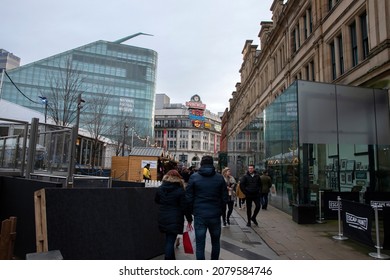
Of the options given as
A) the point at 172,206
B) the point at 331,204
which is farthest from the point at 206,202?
the point at 331,204

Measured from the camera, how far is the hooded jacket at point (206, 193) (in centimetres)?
462

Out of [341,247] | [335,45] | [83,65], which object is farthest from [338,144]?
[83,65]

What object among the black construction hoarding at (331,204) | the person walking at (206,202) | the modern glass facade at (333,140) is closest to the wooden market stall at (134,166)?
the modern glass facade at (333,140)

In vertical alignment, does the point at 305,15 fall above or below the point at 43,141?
above

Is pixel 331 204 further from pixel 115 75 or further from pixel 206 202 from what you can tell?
pixel 115 75

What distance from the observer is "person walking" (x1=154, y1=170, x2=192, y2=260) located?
4.71 metres

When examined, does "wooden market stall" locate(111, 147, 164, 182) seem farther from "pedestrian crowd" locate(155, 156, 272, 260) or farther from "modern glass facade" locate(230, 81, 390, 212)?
"pedestrian crowd" locate(155, 156, 272, 260)

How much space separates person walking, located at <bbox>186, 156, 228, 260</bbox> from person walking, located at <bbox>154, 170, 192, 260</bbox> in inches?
6.5

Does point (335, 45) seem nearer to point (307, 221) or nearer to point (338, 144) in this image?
point (338, 144)

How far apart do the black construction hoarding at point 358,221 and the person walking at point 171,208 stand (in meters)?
4.28

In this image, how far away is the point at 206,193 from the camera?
4.67 metres

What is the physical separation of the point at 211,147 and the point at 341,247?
131m

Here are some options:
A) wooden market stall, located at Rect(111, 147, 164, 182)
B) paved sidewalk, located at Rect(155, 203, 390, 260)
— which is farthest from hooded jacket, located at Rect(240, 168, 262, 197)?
wooden market stall, located at Rect(111, 147, 164, 182)

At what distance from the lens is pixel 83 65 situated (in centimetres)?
7538
